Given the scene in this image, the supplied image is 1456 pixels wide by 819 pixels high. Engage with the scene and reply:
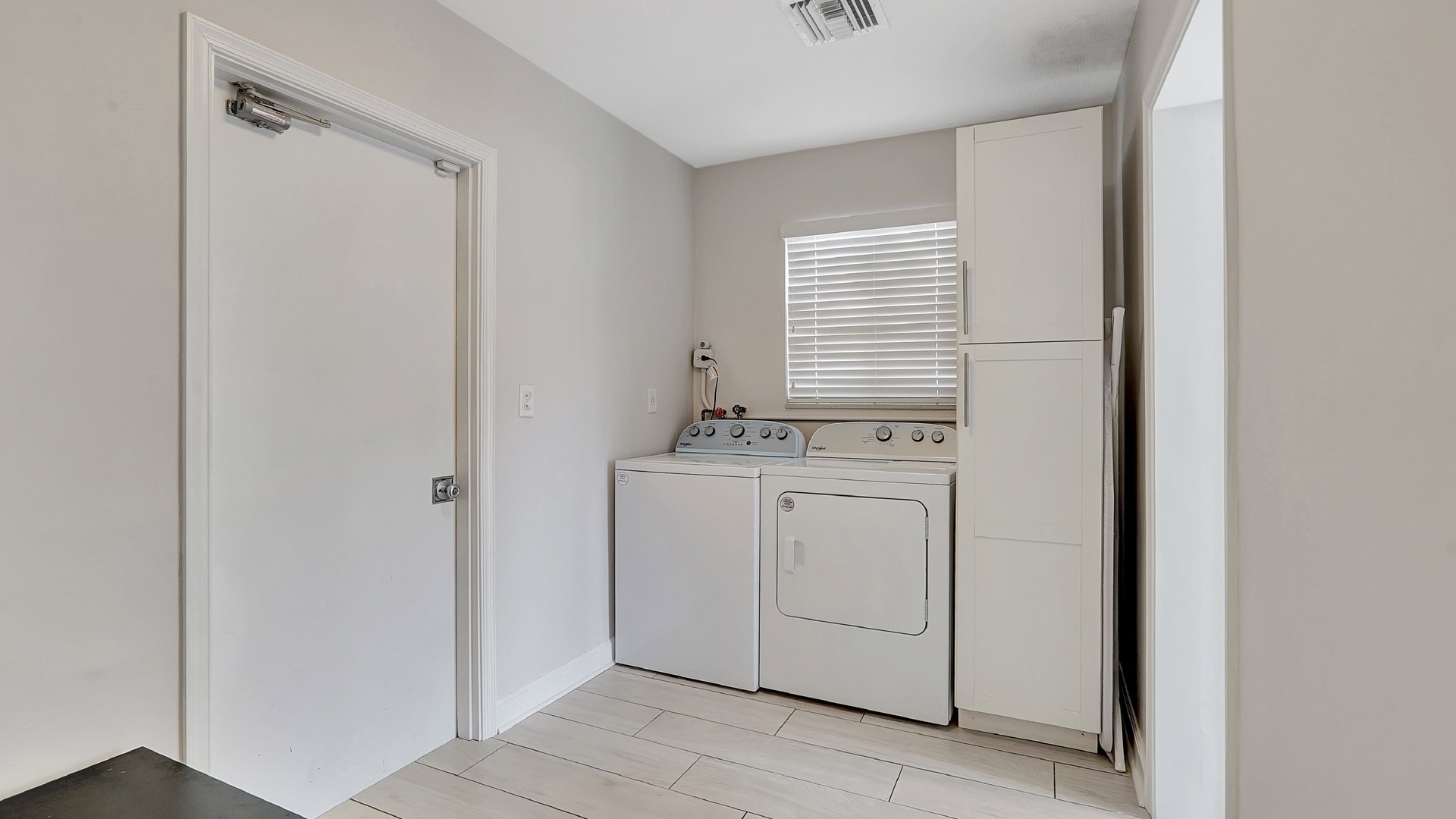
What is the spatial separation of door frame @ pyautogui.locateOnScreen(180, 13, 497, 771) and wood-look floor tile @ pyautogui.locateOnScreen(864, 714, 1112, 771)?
1429 mm

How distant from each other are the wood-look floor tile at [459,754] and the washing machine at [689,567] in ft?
2.53

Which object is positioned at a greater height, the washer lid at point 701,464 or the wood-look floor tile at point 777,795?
the washer lid at point 701,464

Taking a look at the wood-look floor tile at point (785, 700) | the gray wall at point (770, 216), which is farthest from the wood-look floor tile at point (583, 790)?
the gray wall at point (770, 216)

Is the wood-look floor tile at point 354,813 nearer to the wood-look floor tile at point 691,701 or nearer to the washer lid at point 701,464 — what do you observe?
the wood-look floor tile at point 691,701

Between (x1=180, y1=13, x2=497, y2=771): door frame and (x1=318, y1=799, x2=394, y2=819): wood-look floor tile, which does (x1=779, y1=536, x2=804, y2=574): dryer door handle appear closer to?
(x1=180, y1=13, x2=497, y2=771): door frame

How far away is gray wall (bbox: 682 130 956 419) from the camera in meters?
3.16

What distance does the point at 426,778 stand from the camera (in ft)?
6.73

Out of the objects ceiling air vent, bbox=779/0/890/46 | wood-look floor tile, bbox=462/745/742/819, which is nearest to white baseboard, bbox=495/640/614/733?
wood-look floor tile, bbox=462/745/742/819

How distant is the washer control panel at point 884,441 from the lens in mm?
2939

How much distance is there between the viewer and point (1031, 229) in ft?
7.47

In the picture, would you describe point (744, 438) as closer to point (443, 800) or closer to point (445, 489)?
point (445, 489)

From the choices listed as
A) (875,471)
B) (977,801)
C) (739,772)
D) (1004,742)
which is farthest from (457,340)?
(1004,742)

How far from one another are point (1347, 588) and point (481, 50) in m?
2.57

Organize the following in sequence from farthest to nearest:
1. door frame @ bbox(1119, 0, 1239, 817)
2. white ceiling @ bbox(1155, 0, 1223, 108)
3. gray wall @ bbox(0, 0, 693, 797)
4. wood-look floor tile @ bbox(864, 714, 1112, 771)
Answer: wood-look floor tile @ bbox(864, 714, 1112, 771) → white ceiling @ bbox(1155, 0, 1223, 108) → gray wall @ bbox(0, 0, 693, 797) → door frame @ bbox(1119, 0, 1239, 817)
